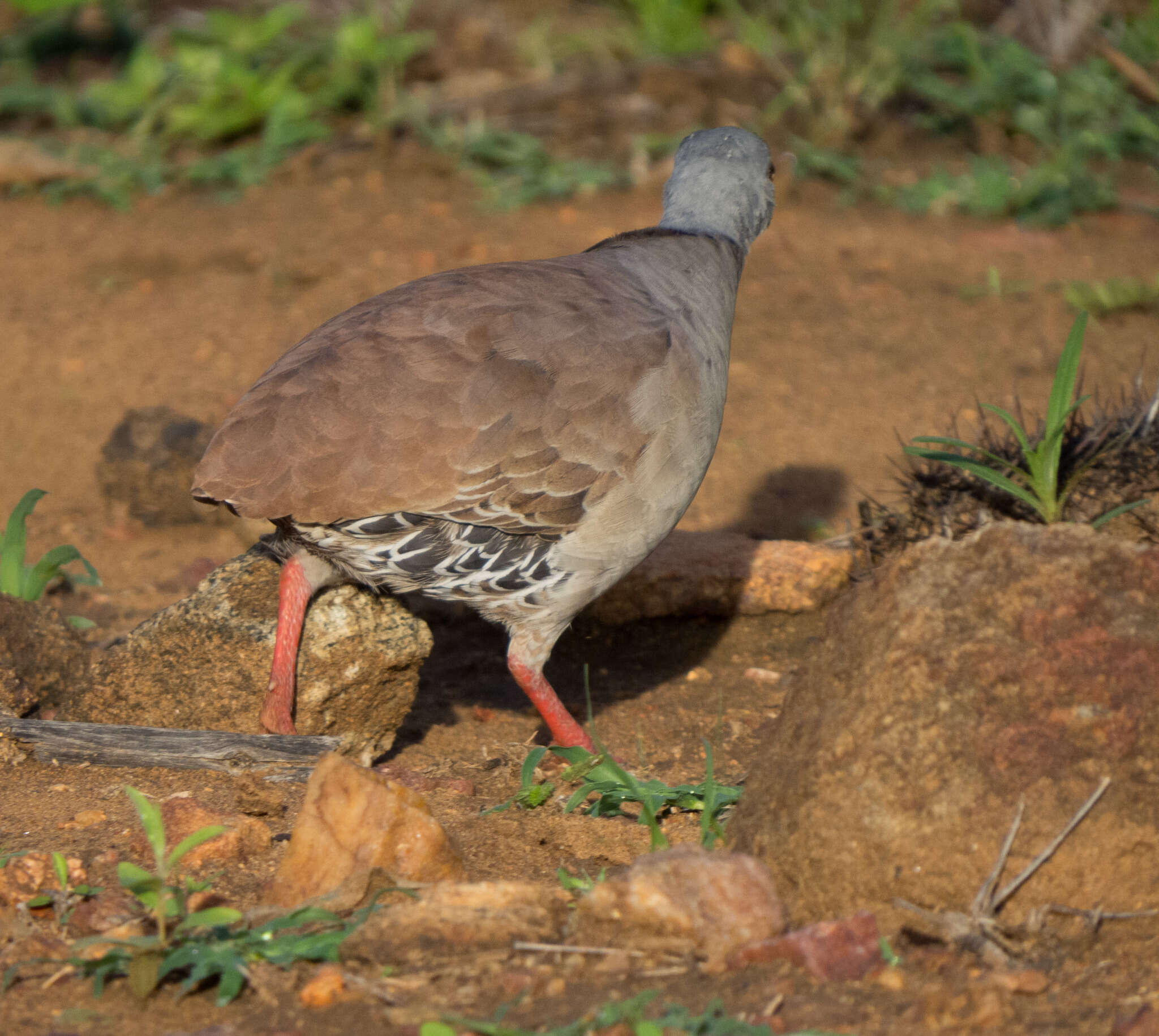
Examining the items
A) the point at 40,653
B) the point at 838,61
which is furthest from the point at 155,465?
the point at 838,61

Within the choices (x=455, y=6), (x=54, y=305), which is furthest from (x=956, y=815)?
(x=455, y=6)

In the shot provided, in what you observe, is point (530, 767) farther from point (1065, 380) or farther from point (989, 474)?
point (1065, 380)

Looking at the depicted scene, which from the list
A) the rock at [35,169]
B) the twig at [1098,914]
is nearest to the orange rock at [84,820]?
the twig at [1098,914]

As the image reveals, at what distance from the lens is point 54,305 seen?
727cm

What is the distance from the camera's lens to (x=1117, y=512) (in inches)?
141

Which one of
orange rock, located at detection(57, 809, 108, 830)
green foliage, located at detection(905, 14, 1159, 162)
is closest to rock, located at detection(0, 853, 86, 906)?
orange rock, located at detection(57, 809, 108, 830)

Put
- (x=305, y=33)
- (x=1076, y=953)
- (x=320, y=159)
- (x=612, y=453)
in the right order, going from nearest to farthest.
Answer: (x=1076, y=953)
(x=612, y=453)
(x=320, y=159)
(x=305, y=33)

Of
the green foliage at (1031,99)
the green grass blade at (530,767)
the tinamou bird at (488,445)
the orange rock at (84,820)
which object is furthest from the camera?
the green foliage at (1031,99)

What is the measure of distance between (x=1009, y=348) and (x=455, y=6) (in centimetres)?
671

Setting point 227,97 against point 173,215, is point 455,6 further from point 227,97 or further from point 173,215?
point 173,215

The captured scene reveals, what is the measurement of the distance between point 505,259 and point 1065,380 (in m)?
4.26

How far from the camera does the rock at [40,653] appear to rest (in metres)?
3.77

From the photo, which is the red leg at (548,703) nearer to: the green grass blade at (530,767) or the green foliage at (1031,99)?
the green grass blade at (530,767)

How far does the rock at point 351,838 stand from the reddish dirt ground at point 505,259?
0.18 meters
